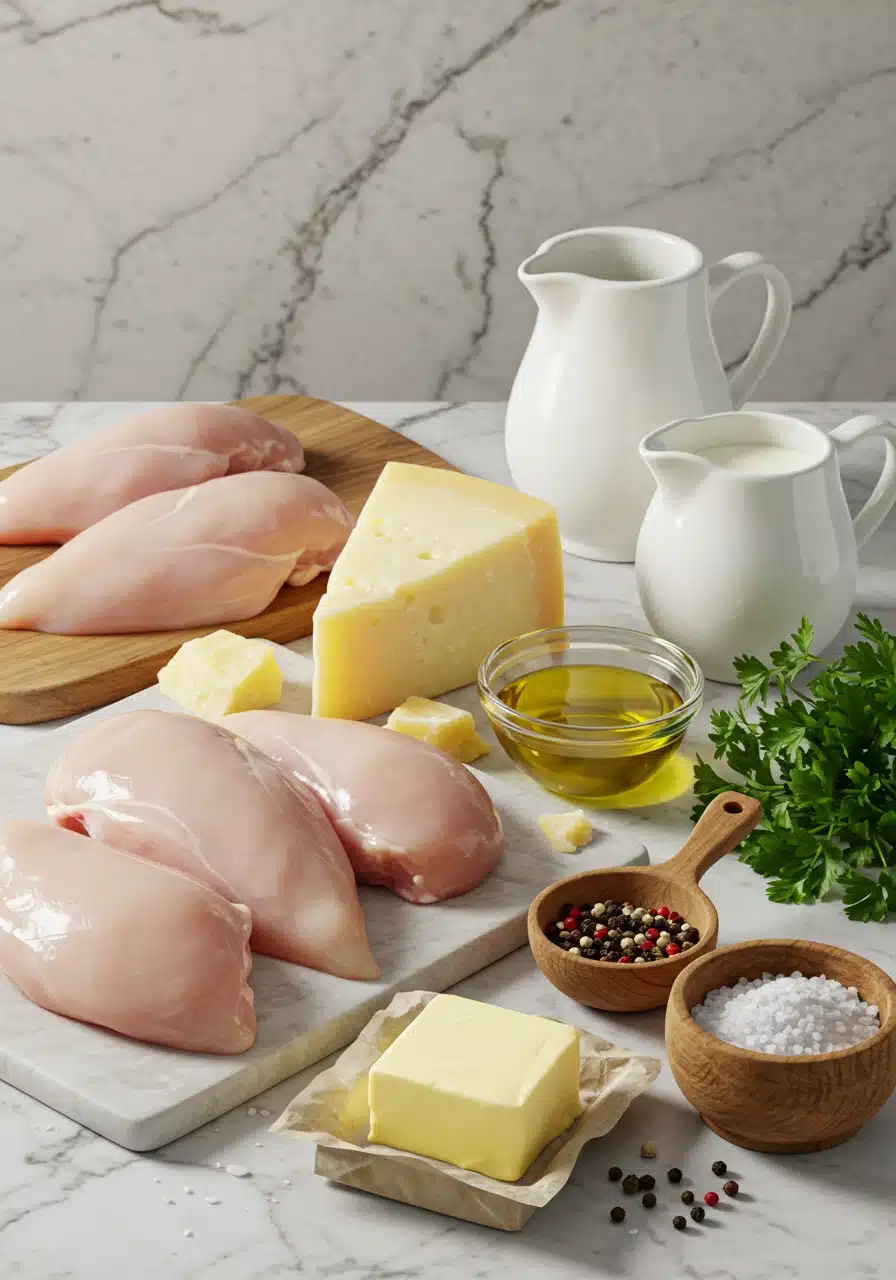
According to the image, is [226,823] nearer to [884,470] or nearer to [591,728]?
[591,728]

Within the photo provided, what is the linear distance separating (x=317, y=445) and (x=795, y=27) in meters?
1.25

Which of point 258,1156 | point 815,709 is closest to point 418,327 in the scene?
point 815,709

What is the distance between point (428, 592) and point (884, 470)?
0.50 meters

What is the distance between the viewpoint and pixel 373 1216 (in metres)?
1.02

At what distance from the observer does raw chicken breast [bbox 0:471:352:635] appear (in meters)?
1.72

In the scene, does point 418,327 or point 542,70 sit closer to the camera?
point 542,70

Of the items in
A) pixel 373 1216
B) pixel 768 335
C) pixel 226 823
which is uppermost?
pixel 768 335

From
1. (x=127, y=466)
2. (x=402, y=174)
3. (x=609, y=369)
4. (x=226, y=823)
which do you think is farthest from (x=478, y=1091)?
(x=402, y=174)

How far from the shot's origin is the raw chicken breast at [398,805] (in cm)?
130

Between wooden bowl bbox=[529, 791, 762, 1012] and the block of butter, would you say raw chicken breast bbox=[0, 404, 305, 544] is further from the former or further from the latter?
the block of butter

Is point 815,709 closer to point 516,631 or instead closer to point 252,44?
point 516,631

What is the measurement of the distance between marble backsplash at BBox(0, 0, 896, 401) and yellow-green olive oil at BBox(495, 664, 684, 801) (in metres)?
1.58

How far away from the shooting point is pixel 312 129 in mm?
2912

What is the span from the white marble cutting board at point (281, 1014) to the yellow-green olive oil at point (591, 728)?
39 millimetres
